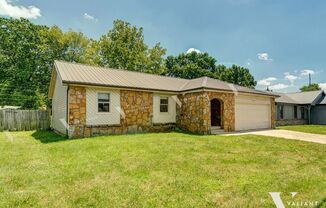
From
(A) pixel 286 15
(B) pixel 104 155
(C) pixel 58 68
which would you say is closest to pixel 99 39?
(C) pixel 58 68

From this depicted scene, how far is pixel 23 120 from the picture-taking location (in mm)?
15195

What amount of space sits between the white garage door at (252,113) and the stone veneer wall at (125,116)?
4967mm

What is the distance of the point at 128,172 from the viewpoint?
17.4ft

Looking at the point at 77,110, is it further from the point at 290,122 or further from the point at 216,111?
the point at 290,122

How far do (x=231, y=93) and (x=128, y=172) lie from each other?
1099 cm

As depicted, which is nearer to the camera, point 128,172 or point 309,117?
point 128,172

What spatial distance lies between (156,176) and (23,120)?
47.1ft

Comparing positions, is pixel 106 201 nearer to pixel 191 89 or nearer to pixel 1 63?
pixel 191 89

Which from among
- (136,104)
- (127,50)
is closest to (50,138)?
(136,104)

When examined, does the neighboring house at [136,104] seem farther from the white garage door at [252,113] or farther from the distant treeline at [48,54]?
the distant treeline at [48,54]

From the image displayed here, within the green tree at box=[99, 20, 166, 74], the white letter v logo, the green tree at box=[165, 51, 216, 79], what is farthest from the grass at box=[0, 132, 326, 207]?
the green tree at box=[165, 51, 216, 79]

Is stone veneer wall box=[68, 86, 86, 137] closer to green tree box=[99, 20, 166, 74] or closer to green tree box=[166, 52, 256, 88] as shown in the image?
green tree box=[99, 20, 166, 74]

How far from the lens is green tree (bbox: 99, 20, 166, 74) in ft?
101

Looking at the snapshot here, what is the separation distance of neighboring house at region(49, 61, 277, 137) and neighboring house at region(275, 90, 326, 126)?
8788 millimetres
